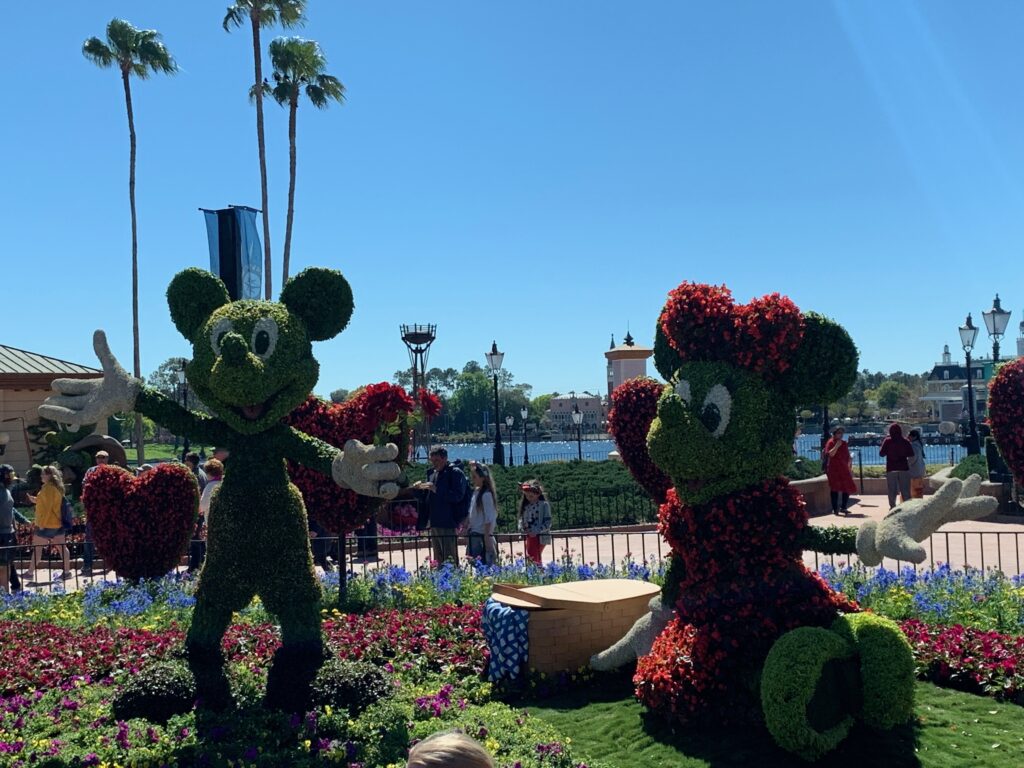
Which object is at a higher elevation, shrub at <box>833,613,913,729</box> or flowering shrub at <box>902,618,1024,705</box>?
shrub at <box>833,613,913,729</box>

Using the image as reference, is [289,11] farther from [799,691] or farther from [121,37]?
[799,691]

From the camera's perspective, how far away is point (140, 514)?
9406 mm

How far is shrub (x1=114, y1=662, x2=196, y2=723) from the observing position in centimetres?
552

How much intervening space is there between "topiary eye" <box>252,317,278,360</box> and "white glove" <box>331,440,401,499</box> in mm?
869

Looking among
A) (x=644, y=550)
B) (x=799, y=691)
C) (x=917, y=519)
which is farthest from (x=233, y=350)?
(x=644, y=550)

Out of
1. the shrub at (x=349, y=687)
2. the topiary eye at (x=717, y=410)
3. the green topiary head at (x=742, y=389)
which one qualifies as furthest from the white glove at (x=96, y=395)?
the topiary eye at (x=717, y=410)

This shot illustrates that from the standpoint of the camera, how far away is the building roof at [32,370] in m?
23.3

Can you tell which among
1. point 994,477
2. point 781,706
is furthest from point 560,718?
point 994,477

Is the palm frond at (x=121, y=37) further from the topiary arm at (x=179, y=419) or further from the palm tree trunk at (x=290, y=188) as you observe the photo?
the topiary arm at (x=179, y=419)

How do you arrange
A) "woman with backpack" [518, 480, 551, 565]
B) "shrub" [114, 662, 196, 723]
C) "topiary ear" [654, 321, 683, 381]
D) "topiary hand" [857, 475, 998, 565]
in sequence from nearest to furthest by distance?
"topiary hand" [857, 475, 998, 565]
"shrub" [114, 662, 196, 723]
"topiary ear" [654, 321, 683, 381]
"woman with backpack" [518, 480, 551, 565]

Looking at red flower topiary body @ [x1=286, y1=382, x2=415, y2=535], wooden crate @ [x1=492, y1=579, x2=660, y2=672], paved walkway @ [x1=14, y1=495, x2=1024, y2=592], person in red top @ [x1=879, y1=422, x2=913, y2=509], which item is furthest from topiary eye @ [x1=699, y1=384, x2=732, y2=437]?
person in red top @ [x1=879, y1=422, x2=913, y2=509]

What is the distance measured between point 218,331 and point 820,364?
3545 mm

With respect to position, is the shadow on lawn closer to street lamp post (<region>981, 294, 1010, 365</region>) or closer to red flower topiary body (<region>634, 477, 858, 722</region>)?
red flower topiary body (<region>634, 477, 858, 722</region>)

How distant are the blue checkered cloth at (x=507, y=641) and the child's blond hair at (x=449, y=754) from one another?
435 cm
